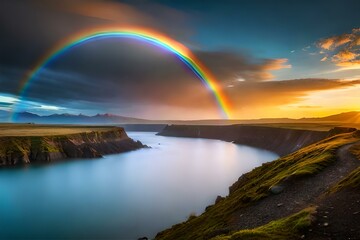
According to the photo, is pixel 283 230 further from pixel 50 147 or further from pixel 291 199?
pixel 50 147

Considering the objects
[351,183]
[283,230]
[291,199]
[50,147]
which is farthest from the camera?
[50,147]

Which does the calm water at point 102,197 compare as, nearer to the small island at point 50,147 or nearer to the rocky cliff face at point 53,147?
the small island at point 50,147

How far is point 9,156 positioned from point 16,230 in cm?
8212

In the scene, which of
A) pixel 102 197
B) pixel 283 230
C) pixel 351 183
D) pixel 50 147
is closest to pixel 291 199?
pixel 351 183

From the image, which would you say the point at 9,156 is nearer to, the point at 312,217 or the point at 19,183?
the point at 19,183

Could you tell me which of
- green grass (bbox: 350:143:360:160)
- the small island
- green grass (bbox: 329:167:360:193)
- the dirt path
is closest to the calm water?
the small island

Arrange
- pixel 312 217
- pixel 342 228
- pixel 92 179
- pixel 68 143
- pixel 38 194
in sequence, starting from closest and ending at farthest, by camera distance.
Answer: pixel 342 228 → pixel 312 217 → pixel 38 194 → pixel 92 179 → pixel 68 143

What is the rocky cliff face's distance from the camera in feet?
398

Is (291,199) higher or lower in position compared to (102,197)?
higher

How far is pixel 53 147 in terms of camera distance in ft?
451

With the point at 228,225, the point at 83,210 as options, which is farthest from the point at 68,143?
the point at 228,225

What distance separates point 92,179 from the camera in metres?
97.3

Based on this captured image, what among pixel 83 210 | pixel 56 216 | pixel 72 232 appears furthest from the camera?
pixel 83 210

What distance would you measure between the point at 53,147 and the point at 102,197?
7639 centimetres
